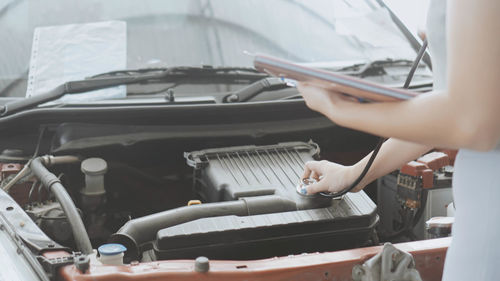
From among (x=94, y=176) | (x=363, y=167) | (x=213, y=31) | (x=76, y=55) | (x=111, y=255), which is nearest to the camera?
(x=111, y=255)

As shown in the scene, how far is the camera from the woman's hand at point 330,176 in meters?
1.28

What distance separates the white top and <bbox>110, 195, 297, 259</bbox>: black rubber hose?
0.56 meters

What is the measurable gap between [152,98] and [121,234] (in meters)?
0.59

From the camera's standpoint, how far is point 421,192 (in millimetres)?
1645

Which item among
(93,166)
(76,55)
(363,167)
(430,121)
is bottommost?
(93,166)

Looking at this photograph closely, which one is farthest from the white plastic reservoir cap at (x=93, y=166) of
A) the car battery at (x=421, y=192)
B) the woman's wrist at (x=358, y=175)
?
the car battery at (x=421, y=192)

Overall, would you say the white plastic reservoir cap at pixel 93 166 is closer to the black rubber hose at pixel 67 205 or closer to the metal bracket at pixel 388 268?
the black rubber hose at pixel 67 205

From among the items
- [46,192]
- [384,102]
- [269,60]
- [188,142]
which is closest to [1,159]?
[46,192]

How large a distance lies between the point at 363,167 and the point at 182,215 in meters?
0.44

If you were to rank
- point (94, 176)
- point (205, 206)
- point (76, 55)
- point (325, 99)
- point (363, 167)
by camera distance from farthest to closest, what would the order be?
point (76, 55), point (94, 176), point (205, 206), point (363, 167), point (325, 99)

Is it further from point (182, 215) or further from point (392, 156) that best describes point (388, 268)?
point (182, 215)

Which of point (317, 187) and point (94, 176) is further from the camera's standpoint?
point (94, 176)

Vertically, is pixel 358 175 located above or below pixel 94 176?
above

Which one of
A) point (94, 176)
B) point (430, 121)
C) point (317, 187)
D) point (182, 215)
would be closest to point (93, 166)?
point (94, 176)
